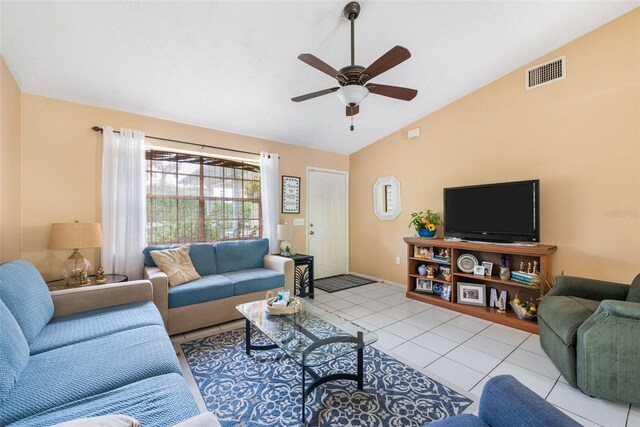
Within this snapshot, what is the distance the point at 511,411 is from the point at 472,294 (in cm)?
273

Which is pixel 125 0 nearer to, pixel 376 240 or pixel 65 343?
pixel 65 343

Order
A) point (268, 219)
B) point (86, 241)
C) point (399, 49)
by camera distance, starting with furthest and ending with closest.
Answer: point (268, 219), point (86, 241), point (399, 49)

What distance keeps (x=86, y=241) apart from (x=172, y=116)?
1.77m

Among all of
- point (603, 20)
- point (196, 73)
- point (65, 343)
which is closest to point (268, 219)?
point (196, 73)

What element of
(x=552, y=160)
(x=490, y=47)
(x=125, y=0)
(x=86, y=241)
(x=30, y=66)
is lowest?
(x=86, y=241)

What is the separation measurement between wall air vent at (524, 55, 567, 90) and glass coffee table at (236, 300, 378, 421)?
342cm

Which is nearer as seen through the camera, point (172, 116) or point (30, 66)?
point (30, 66)

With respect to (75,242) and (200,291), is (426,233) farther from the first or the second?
(75,242)

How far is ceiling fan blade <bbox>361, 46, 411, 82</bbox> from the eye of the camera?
1833 millimetres

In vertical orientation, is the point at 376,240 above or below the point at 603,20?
below

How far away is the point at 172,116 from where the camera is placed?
3.38 m

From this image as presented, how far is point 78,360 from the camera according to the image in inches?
56.5

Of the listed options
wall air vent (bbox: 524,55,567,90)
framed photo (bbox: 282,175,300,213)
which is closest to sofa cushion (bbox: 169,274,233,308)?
framed photo (bbox: 282,175,300,213)

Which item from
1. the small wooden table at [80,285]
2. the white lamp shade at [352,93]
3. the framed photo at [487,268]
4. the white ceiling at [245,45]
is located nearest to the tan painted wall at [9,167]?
the white ceiling at [245,45]
